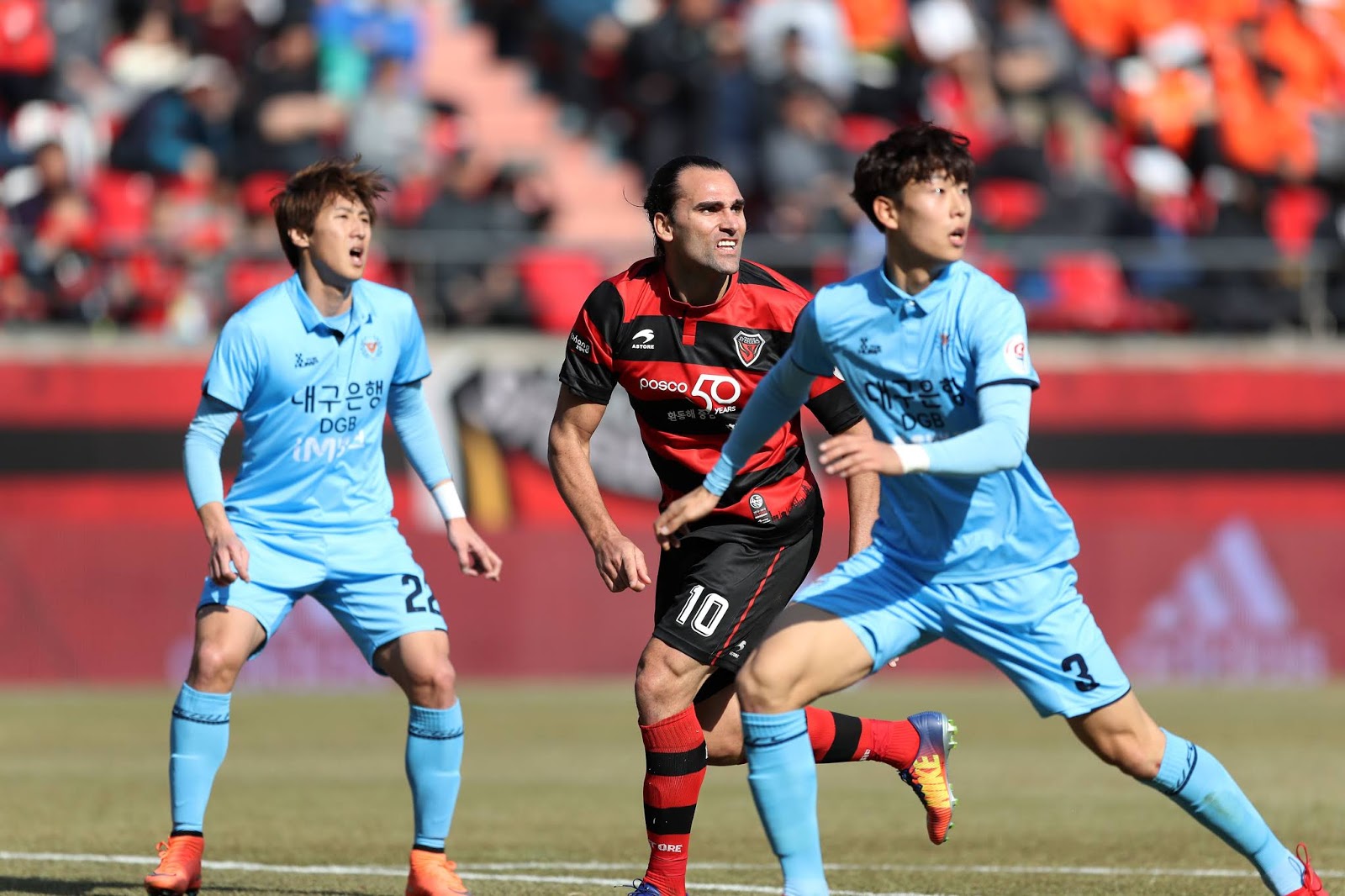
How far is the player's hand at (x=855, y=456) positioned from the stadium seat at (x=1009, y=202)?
43.9ft

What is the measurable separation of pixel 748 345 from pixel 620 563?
0.91m

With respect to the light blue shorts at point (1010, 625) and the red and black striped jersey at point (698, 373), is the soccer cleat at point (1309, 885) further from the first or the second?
the red and black striped jersey at point (698, 373)

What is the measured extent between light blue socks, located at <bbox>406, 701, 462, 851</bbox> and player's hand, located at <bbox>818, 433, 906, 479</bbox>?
91.2 inches

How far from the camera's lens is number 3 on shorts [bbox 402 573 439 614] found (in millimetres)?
7301

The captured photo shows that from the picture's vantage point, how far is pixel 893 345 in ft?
20.0

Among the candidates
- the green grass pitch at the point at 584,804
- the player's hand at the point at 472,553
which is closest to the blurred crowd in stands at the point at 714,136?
the green grass pitch at the point at 584,804

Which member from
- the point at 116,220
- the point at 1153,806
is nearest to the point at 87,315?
the point at 116,220

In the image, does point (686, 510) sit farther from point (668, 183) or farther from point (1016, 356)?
point (668, 183)

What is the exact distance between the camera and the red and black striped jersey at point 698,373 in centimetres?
712

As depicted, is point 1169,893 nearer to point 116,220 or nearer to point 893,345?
point 893,345

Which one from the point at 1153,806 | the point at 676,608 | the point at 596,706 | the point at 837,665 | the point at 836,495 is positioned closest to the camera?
the point at 837,665

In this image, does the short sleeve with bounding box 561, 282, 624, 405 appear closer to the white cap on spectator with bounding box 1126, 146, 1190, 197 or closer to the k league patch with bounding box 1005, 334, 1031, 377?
the k league patch with bounding box 1005, 334, 1031, 377

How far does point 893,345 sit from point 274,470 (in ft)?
8.12

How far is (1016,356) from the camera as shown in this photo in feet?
19.3
